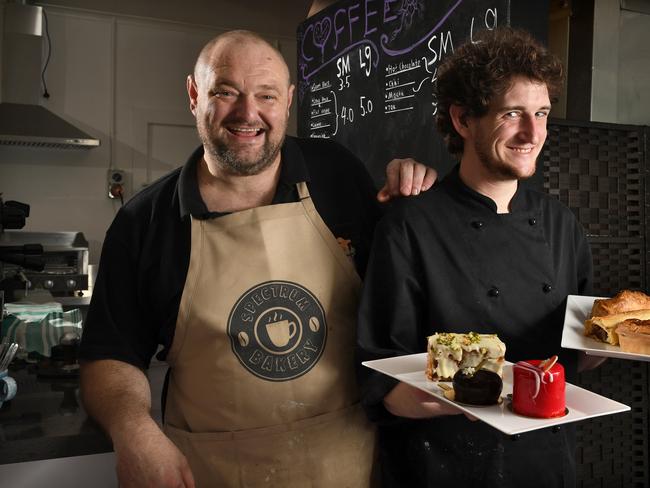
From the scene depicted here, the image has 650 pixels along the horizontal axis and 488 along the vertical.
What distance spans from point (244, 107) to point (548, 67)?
70 cm

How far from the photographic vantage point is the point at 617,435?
2488mm

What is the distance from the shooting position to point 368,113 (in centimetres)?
312

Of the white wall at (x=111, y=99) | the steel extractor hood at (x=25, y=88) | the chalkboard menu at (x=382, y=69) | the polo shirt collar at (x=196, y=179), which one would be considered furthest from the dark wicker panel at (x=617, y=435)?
the white wall at (x=111, y=99)

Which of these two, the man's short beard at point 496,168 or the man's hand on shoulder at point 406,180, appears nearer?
the man's short beard at point 496,168

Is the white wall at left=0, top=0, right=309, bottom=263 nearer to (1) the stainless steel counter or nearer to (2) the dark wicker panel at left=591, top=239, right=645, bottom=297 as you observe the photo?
(1) the stainless steel counter

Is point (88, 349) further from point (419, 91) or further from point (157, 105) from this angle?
point (157, 105)

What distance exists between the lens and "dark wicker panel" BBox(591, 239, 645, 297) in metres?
2.46

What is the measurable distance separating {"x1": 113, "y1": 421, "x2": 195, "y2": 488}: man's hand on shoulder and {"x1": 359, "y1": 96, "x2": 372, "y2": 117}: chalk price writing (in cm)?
208

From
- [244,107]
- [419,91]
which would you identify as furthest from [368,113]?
[244,107]

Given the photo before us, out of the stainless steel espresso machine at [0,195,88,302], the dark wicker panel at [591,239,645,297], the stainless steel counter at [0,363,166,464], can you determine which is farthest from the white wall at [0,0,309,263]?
the dark wicker panel at [591,239,645,297]

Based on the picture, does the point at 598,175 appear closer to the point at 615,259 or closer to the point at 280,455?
the point at 615,259

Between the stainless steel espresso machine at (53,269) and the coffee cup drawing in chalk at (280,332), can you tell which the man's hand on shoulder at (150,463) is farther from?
the stainless steel espresso machine at (53,269)

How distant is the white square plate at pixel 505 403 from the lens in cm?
107

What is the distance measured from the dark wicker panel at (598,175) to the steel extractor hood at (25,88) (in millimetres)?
3401
